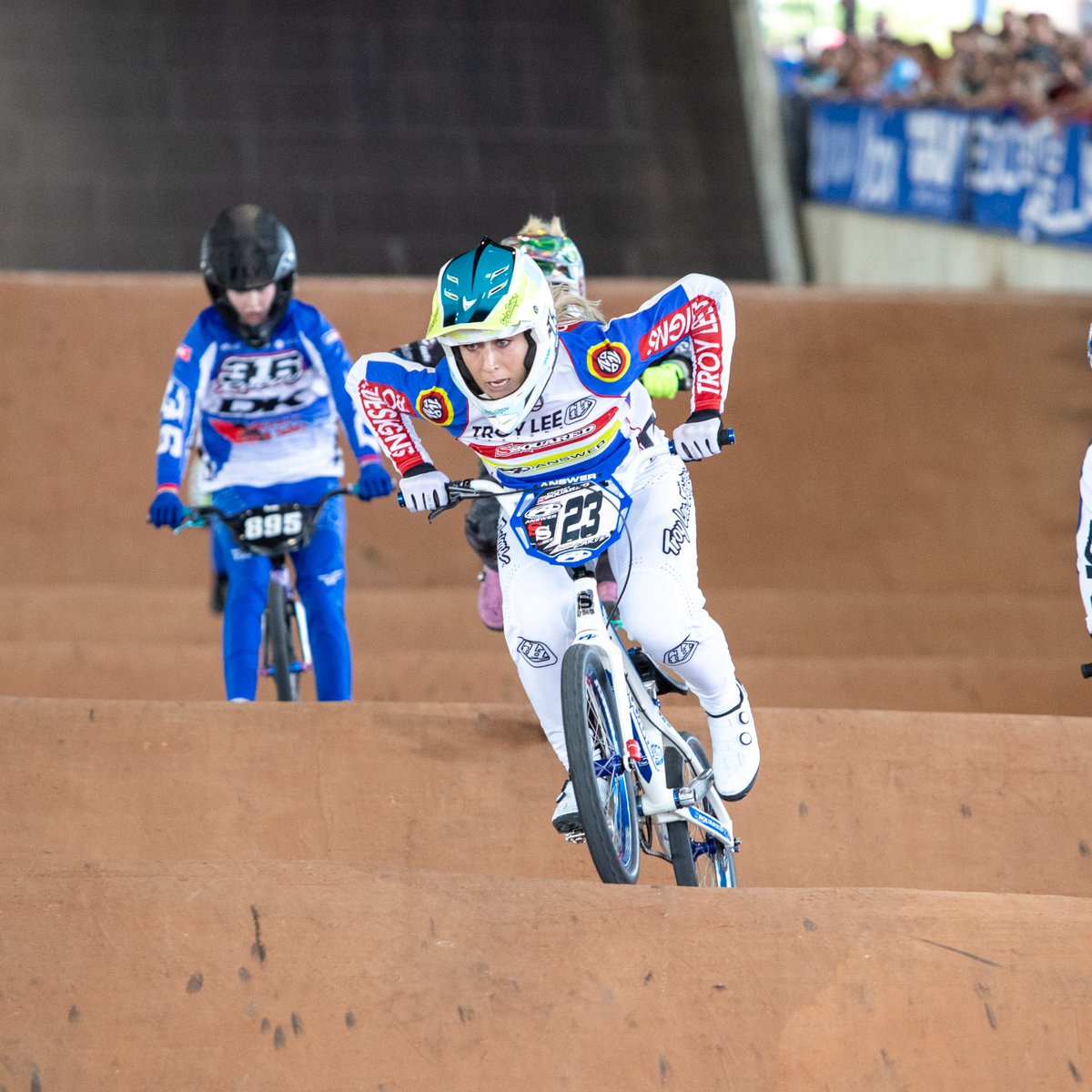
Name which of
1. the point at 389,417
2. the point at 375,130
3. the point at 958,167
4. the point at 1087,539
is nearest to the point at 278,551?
the point at 389,417

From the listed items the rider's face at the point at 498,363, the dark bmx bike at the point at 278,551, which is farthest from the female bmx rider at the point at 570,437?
the dark bmx bike at the point at 278,551

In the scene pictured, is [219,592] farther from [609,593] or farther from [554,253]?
[609,593]

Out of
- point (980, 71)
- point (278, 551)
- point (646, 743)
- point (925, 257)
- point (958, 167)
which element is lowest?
point (925, 257)

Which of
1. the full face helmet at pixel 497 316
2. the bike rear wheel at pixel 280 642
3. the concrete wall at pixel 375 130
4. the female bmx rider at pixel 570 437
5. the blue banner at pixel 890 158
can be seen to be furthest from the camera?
the concrete wall at pixel 375 130

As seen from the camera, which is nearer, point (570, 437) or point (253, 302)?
point (570, 437)

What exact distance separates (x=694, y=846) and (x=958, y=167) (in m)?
9.70

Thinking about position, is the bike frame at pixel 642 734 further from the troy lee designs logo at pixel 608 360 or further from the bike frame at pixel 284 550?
the bike frame at pixel 284 550

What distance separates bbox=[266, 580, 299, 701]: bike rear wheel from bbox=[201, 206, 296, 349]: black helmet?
1.03 meters

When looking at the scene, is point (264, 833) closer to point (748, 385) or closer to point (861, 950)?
point (861, 950)

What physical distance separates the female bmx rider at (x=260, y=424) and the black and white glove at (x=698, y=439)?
5.58 ft

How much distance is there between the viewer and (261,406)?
6.45m

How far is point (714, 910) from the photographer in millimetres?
3850

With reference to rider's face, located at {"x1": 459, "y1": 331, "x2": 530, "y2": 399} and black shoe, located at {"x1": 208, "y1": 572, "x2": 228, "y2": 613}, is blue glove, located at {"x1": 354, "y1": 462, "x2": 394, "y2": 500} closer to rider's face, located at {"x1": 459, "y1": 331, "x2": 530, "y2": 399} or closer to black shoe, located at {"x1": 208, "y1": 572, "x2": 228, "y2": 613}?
black shoe, located at {"x1": 208, "y1": 572, "x2": 228, "y2": 613}

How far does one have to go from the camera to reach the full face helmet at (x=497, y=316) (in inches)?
165
